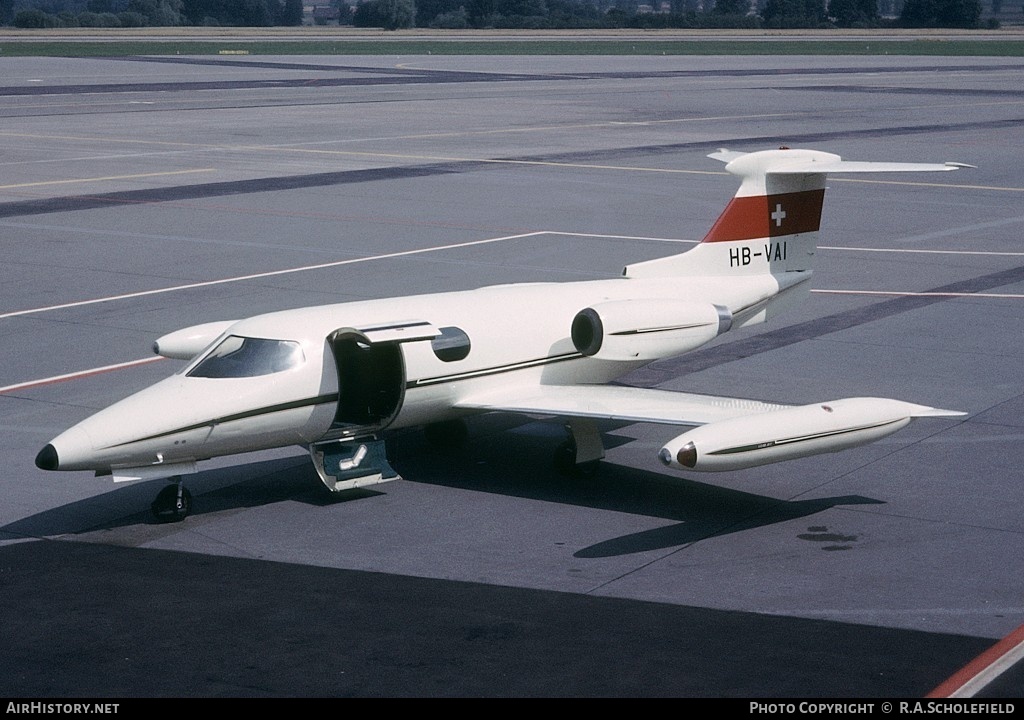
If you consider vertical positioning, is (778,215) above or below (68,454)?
above

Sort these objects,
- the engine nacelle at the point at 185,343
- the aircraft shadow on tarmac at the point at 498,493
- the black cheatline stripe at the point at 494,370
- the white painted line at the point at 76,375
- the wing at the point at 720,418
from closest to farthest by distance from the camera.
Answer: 1. the wing at the point at 720,418
2. the aircraft shadow on tarmac at the point at 498,493
3. the black cheatline stripe at the point at 494,370
4. the engine nacelle at the point at 185,343
5. the white painted line at the point at 76,375

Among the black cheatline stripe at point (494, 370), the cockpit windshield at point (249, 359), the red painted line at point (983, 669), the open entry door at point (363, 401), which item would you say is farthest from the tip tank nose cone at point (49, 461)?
the red painted line at point (983, 669)

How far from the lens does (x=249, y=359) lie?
56.9 ft

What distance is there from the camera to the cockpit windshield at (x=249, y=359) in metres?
17.2

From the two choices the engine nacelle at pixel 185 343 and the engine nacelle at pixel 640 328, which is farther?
the engine nacelle at pixel 185 343

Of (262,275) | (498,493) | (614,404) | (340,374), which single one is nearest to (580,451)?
(614,404)

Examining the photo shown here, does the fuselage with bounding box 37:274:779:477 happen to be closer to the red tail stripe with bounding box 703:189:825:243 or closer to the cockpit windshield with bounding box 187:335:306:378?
the cockpit windshield with bounding box 187:335:306:378

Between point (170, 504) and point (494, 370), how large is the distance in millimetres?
4327

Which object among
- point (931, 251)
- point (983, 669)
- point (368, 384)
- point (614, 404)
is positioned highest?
point (368, 384)

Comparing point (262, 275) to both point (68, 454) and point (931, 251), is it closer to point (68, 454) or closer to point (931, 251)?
point (931, 251)

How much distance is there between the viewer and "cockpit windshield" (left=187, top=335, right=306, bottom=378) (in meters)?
17.2

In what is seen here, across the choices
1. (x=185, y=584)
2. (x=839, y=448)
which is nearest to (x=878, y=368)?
(x=839, y=448)

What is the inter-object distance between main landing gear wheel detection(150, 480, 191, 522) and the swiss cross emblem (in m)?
9.89

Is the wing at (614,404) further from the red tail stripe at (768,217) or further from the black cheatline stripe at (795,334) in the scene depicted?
the black cheatline stripe at (795,334)
